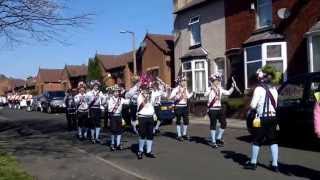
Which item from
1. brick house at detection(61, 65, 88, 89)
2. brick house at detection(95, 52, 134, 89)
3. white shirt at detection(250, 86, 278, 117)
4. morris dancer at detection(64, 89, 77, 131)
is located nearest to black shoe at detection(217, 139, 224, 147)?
white shirt at detection(250, 86, 278, 117)

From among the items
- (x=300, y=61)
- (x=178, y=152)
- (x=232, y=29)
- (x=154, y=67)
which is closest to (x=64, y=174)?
(x=178, y=152)

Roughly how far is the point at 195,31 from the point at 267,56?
8.89m

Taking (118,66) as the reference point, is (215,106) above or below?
below

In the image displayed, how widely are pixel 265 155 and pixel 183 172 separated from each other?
257 cm

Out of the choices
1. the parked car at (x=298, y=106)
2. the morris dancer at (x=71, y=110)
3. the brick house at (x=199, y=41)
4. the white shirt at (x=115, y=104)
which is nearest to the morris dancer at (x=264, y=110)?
the parked car at (x=298, y=106)

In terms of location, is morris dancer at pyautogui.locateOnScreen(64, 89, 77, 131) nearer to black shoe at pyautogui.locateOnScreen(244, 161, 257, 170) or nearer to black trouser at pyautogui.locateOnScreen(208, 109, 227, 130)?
black trouser at pyautogui.locateOnScreen(208, 109, 227, 130)

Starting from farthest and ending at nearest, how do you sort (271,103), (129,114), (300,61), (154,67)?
(154,67) < (300,61) < (129,114) < (271,103)

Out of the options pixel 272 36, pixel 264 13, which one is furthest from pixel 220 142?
pixel 264 13

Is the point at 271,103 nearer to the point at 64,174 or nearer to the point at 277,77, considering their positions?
the point at 277,77

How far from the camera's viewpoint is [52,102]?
42188mm

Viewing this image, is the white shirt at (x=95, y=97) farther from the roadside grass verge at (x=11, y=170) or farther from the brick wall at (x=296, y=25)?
the brick wall at (x=296, y=25)

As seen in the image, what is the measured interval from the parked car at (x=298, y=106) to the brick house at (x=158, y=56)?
26.0 m

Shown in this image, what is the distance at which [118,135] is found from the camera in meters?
14.9

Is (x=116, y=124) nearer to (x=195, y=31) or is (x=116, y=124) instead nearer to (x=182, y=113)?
(x=182, y=113)
